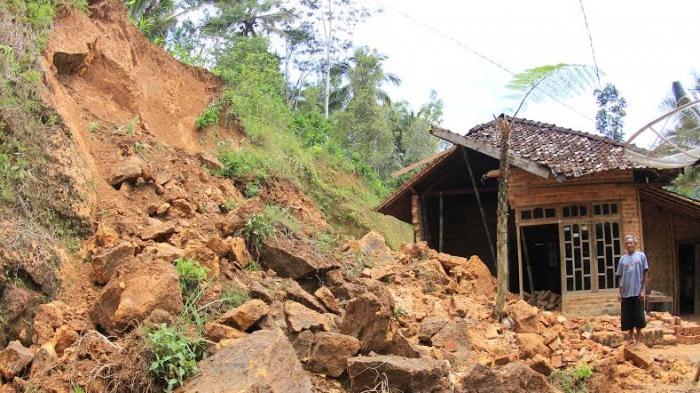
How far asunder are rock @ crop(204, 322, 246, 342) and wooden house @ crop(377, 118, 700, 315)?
7700mm

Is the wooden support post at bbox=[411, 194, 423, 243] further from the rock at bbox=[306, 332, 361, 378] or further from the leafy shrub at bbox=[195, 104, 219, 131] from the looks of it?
the rock at bbox=[306, 332, 361, 378]

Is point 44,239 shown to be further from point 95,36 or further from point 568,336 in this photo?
point 568,336

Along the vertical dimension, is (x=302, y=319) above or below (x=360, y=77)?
below

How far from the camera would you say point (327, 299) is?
7.44 meters

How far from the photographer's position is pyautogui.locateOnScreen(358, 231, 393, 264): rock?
10641 mm

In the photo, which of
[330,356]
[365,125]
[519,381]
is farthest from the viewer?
[365,125]

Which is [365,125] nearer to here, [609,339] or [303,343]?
[609,339]

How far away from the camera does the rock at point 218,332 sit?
18.9ft

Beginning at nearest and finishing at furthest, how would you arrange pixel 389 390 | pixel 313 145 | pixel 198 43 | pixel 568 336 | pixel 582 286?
pixel 389 390 → pixel 568 336 → pixel 582 286 → pixel 313 145 → pixel 198 43

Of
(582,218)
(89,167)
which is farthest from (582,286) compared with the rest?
(89,167)

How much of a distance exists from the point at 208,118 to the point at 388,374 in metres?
8.37

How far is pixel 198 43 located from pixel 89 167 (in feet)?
64.4

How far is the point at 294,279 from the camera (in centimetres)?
786

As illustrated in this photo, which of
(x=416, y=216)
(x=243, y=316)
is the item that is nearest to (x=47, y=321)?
(x=243, y=316)
